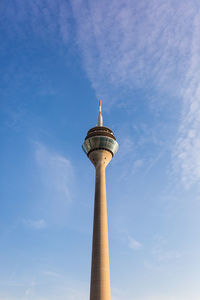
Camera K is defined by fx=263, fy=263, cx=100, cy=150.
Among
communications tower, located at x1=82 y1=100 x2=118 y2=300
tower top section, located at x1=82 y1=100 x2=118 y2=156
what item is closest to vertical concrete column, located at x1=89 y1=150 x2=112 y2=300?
communications tower, located at x1=82 y1=100 x2=118 y2=300

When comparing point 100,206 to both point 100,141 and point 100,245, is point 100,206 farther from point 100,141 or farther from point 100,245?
point 100,141

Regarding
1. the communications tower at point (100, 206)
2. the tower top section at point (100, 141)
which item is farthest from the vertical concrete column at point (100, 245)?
the tower top section at point (100, 141)

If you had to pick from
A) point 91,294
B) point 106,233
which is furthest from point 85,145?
point 91,294

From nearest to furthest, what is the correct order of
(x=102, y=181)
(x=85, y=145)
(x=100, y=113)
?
(x=102, y=181) < (x=85, y=145) < (x=100, y=113)

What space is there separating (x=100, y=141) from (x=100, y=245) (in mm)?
29713

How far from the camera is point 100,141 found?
2997 inches

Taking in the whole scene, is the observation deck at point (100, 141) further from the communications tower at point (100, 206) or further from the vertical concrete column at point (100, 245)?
the vertical concrete column at point (100, 245)

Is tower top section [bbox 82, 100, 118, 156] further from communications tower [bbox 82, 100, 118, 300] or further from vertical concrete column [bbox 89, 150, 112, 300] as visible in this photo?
vertical concrete column [bbox 89, 150, 112, 300]

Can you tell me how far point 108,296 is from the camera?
176ft

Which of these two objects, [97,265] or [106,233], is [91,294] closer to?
[97,265]

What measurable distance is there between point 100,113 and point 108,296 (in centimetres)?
5547

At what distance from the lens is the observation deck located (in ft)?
249

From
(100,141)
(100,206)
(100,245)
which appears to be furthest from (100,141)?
(100,245)

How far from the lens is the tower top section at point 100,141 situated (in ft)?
249
